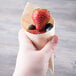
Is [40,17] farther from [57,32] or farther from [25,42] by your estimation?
[57,32]

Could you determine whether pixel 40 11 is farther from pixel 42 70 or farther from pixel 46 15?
pixel 42 70

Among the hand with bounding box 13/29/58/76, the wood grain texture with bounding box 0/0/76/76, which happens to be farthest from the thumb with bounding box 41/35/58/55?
the wood grain texture with bounding box 0/0/76/76

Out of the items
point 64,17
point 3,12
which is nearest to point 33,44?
point 64,17

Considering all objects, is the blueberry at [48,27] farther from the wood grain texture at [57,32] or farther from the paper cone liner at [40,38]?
the wood grain texture at [57,32]

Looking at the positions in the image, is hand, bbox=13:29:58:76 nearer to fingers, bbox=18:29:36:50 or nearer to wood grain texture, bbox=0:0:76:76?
fingers, bbox=18:29:36:50

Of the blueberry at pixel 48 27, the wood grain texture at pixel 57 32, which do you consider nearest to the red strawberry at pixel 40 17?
the blueberry at pixel 48 27

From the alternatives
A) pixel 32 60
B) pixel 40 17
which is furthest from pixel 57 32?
pixel 32 60
